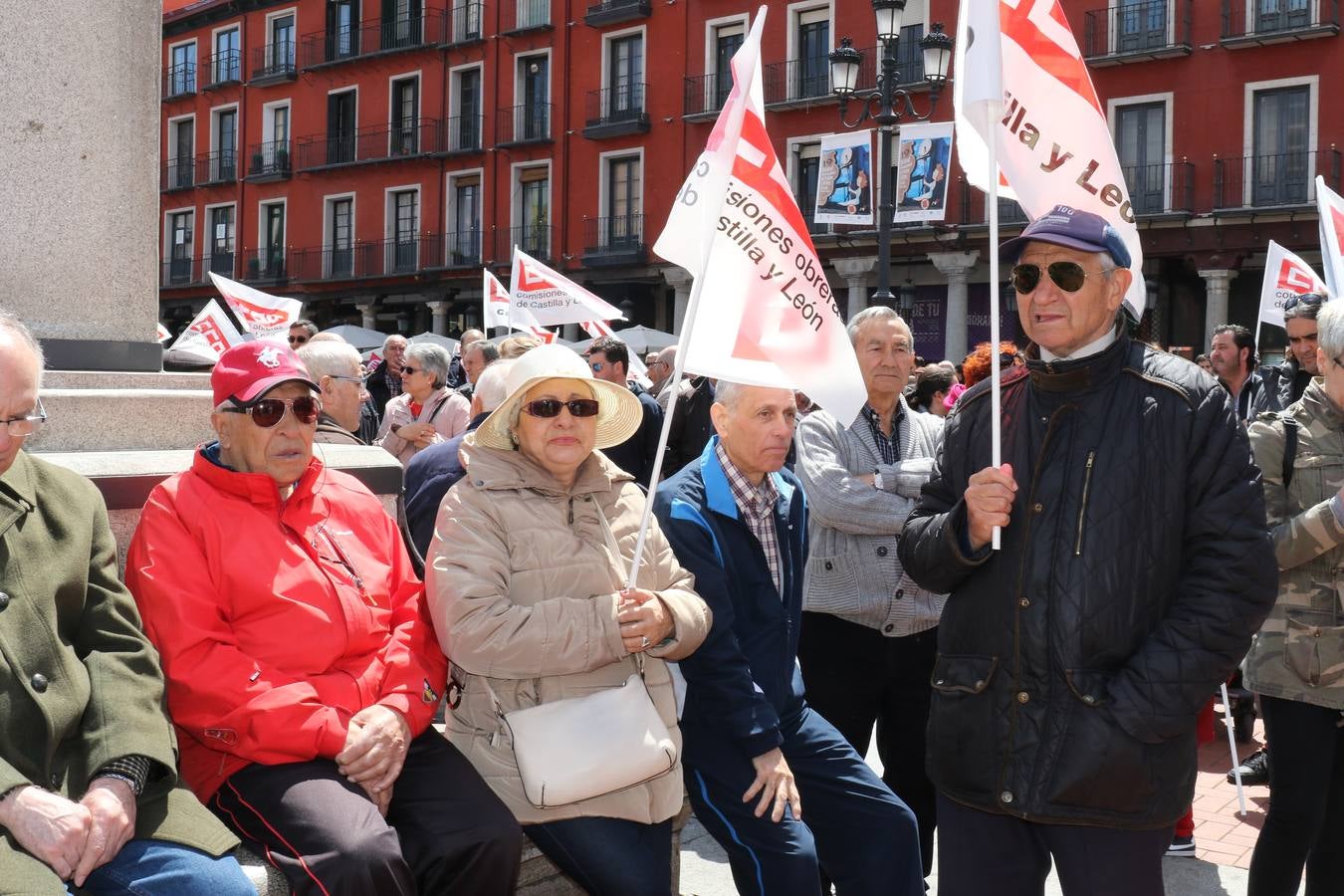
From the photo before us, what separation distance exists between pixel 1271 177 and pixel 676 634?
78.4 ft

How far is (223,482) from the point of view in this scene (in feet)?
11.3

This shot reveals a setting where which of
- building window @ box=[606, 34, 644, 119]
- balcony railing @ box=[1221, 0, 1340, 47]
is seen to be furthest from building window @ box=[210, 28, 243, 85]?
balcony railing @ box=[1221, 0, 1340, 47]

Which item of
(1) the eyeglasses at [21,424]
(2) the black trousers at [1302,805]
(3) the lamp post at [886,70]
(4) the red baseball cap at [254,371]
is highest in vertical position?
(3) the lamp post at [886,70]

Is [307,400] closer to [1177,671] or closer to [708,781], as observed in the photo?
[708,781]

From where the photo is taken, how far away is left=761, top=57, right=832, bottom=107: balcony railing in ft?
94.5

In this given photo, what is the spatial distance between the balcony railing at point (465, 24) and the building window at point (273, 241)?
852cm

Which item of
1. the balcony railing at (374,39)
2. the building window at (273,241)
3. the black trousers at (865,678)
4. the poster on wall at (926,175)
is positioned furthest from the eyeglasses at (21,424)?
the building window at (273,241)

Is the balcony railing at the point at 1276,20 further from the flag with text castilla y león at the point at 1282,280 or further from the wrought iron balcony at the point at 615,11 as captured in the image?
the flag with text castilla y león at the point at 1282,280

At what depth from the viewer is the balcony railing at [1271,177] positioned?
2339 centimetres

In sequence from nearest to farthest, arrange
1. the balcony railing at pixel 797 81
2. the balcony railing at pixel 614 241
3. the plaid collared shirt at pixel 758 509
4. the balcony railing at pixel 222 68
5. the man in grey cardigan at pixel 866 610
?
the plaid collared shirt at pixel 758 509 < the man in grey cardigan at pixel 866 610 < the balcony railing at pixel 797 81 < the balcony railing at pixel 614 241 < the balcony railing at pixel 222 68

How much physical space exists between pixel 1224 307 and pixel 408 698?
24.2 metres

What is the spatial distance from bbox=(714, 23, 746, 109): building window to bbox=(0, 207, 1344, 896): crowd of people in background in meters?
27.3

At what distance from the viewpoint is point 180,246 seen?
145 feet

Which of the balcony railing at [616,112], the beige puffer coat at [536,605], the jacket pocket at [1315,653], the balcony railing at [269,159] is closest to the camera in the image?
the beige puffer coat at [536,605]
